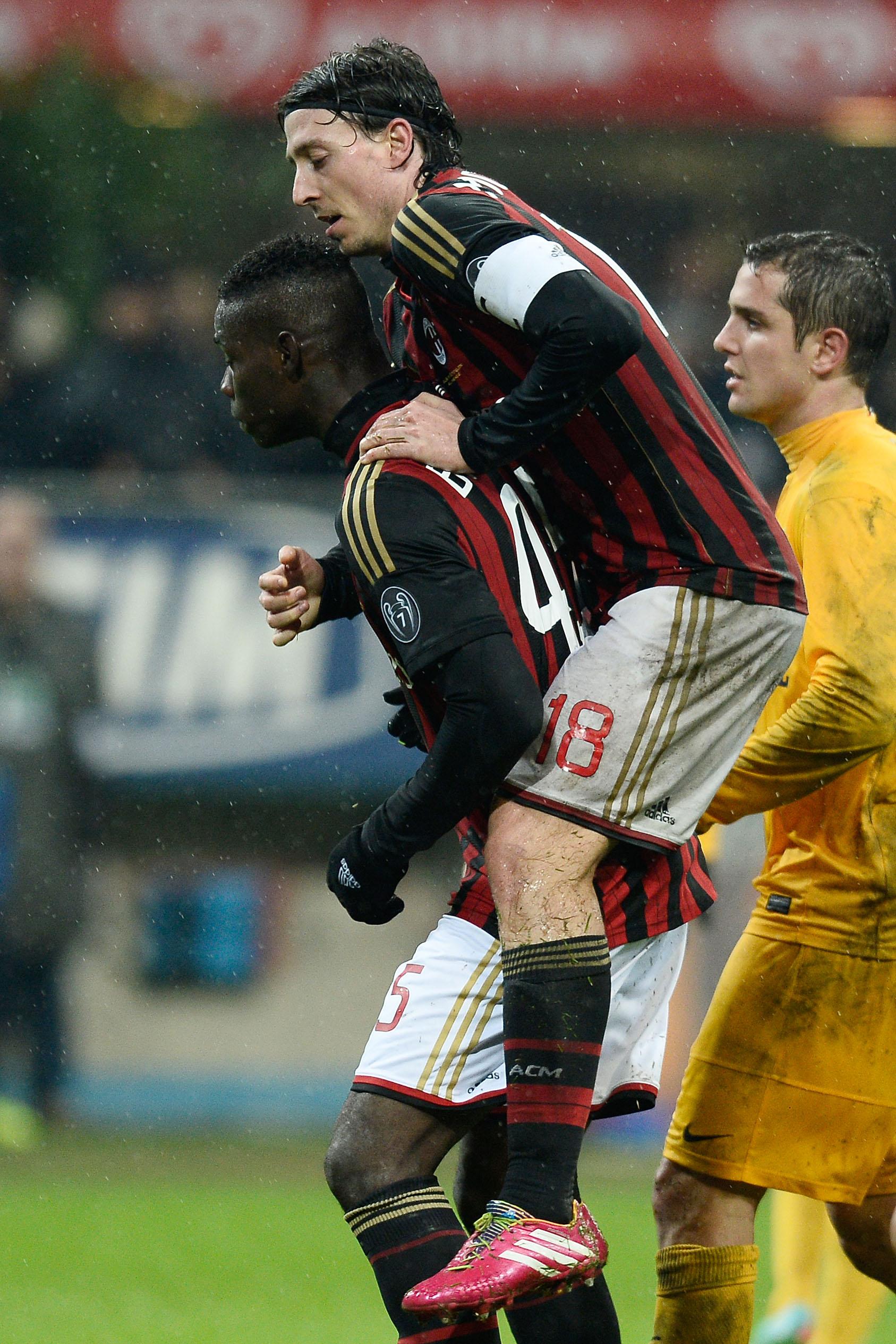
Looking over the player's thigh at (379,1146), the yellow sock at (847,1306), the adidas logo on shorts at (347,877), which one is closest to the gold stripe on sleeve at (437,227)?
the adidas logo on shorts at (347,877)

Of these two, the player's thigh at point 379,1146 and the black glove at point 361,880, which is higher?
the black glove at point 361,880

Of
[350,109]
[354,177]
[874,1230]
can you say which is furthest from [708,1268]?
[350,109]

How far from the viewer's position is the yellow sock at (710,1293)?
3.28 metres

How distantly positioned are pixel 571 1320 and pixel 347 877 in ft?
2.50

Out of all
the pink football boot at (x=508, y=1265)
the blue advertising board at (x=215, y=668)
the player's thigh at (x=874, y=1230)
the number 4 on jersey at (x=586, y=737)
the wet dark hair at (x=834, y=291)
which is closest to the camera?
the pink football boot at (x=508, y=1265)

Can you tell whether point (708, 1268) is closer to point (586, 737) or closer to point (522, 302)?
point (586, 737)

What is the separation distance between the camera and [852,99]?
30.5 feet

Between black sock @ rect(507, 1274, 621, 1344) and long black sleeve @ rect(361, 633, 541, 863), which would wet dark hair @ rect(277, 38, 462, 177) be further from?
black sock @ rect(507, 1274, 621, 1344)

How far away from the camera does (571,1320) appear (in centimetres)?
284

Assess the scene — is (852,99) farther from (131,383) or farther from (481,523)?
(481,523)

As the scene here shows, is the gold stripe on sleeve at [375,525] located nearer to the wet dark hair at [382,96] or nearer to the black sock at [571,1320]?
the wet dark hair at [382,96]

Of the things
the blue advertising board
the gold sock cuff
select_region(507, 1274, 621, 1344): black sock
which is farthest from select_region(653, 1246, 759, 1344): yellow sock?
the blue advertising board

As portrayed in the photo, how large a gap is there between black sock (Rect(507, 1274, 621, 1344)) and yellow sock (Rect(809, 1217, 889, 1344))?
1.04 meters

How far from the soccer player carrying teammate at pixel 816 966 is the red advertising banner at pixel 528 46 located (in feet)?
20.2
